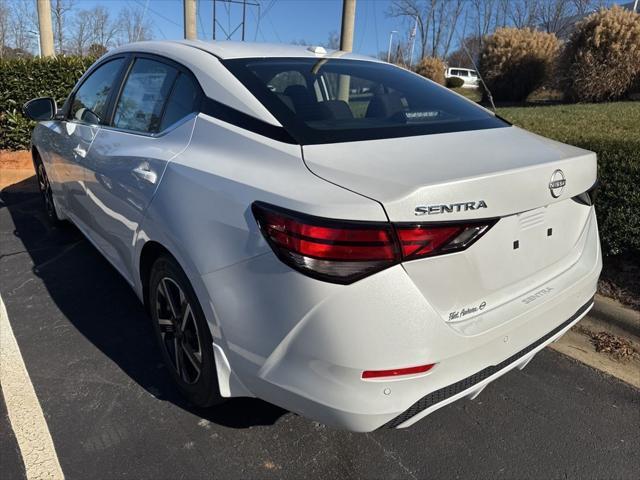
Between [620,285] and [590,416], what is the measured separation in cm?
161

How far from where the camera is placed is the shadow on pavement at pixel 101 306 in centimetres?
253

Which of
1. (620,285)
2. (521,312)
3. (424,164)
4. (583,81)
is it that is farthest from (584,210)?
(583,81)

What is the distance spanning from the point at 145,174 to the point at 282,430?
4.42 feet

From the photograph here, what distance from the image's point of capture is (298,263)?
1.66m

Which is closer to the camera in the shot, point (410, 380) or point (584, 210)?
point (410, 380)

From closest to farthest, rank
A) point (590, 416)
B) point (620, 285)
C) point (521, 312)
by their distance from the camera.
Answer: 1. point (521, 312)
2. point (590, 416)
3. point (620, 285)

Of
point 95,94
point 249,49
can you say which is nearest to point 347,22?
point 95,94

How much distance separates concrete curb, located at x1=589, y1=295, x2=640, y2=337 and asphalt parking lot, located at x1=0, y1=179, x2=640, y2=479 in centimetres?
59

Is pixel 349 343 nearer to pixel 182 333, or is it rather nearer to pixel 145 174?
pixel 182 333

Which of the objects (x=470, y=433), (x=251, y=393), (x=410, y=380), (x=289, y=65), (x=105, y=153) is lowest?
(x=470, y=433)

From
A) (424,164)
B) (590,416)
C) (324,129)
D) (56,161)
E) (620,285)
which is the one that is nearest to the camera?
(424,164)

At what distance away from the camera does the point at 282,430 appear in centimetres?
239

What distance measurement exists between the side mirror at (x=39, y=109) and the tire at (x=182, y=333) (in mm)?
2637

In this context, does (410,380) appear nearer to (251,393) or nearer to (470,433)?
(251,393)
